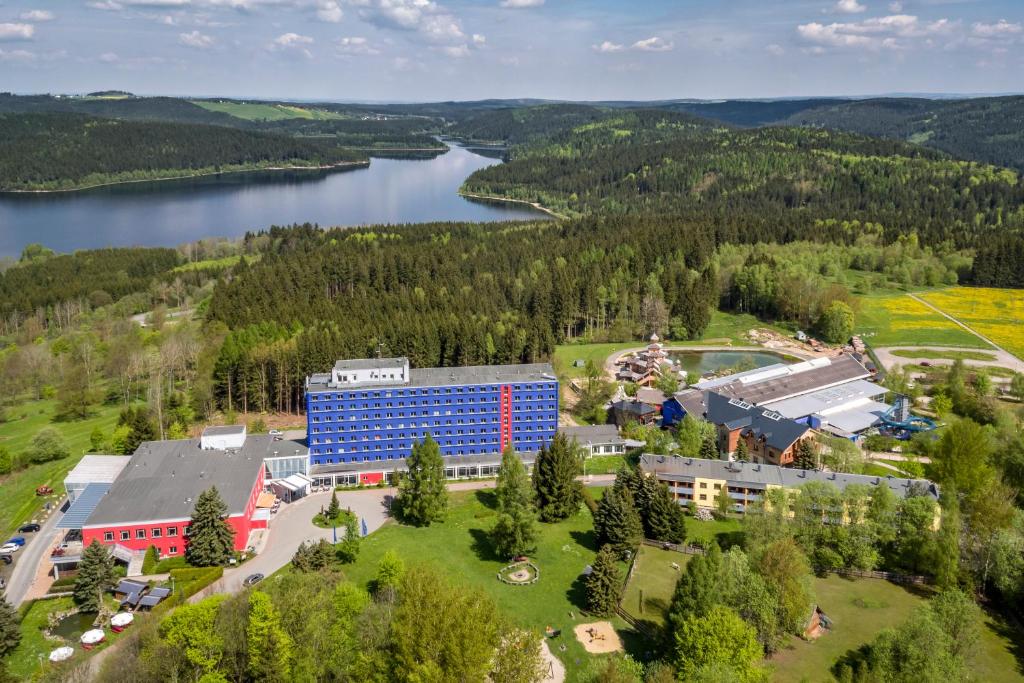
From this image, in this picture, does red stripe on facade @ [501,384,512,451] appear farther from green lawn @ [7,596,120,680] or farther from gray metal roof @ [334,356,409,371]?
green lawn @ [7,596,120,680]

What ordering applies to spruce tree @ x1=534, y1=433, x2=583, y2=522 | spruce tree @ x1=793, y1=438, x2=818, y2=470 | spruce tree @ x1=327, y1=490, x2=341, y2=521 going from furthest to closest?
spruce tree @ x1=793, y1=438, x2=818, y2=470 → spruce tree @ x1=327, y1=490, x2=341, y2=521 → spruce tree @ x1=534, y1=433, x2=583, y2=522

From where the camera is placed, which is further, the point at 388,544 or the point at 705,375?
the point at 705,375

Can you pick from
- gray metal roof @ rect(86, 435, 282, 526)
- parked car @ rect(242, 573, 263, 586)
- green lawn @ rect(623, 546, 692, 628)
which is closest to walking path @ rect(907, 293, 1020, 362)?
green lawn @ rect(623, 546, 692, 628)

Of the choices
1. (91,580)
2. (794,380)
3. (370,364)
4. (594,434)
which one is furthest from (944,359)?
(91,580)

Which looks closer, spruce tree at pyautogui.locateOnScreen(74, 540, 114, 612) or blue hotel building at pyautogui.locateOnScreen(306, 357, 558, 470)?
spruce tree at pyautogui.locateOnScreen(74, 540, 114, 612)

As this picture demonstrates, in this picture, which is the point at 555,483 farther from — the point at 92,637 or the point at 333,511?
the point at 92,637

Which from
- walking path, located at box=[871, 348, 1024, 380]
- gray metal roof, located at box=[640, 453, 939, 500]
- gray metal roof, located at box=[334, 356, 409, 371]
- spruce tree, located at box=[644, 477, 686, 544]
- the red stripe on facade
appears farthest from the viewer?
walking path, located at box=[871, 348, 1024, 380]

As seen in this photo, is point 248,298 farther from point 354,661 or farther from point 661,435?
point 354,661

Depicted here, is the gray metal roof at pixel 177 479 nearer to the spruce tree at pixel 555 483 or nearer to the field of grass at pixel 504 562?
the field of grass at pixel 504 562

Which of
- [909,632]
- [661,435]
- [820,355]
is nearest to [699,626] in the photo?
[909,632]
